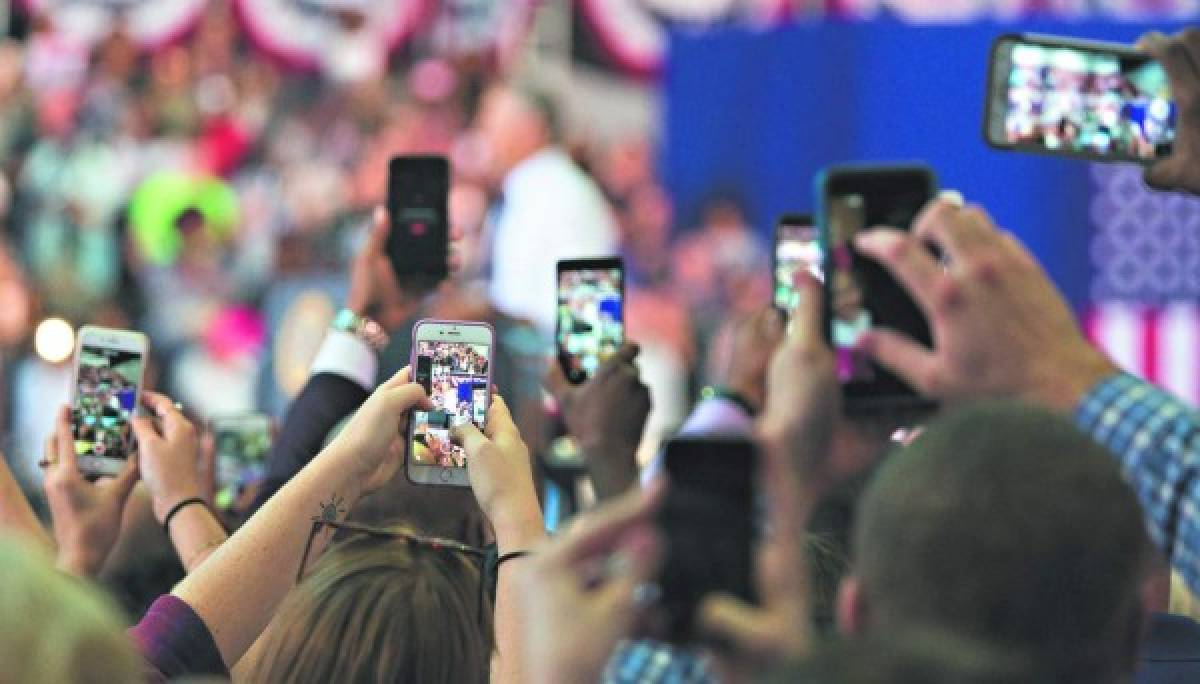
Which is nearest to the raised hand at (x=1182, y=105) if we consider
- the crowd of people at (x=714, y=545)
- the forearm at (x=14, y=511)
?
the crowd of people at (x=714, y=545)

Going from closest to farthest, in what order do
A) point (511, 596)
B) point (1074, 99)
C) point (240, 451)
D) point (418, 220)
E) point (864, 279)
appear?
point (864, 279)
point (511, 596)
point (1074, 99)
point (418, 220)
point (240, 451)

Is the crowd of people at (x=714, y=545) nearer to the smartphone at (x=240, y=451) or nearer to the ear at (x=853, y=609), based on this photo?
the ear at (x=853, y=609)

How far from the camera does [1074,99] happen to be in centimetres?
231

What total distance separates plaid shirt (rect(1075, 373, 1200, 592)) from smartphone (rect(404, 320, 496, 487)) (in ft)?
2.56

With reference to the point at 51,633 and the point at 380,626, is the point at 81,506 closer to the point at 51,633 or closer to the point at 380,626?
the point at 380,626

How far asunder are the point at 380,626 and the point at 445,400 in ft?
0.91

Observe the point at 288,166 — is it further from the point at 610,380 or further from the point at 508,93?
the point at 610,380

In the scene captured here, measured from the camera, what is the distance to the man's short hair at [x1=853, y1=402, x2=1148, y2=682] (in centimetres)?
122

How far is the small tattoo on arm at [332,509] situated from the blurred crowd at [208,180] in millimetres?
6762

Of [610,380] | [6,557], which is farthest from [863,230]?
[610,380]

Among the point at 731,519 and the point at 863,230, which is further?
the point at 863,230

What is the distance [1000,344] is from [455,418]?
77cm

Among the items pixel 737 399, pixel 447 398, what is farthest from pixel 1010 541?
pixel 737 399

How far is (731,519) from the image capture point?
4.27ft
